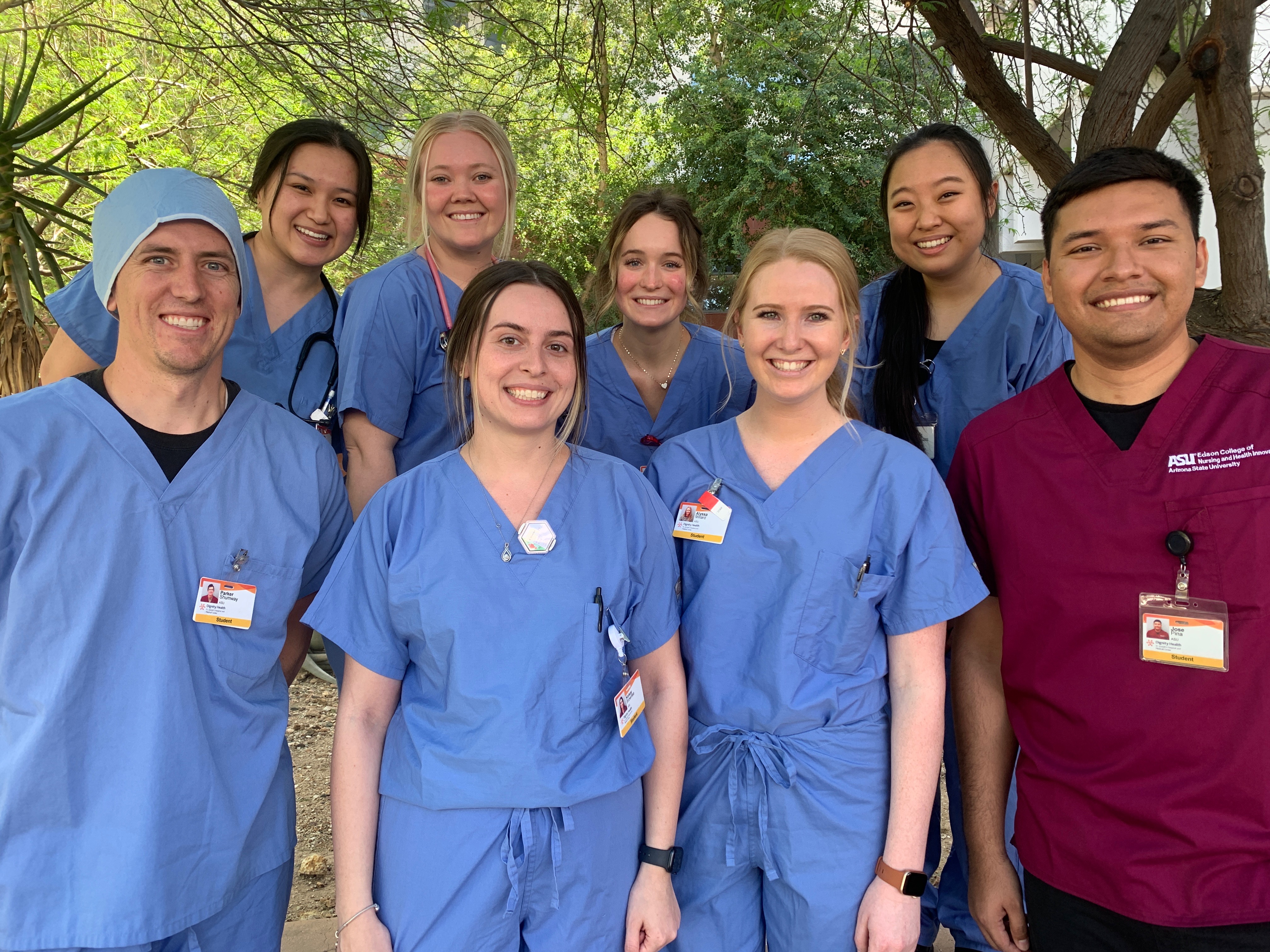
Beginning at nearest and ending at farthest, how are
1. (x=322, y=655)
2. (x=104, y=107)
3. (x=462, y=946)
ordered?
(x=462, y=946)
(x=322, y=655)
(x=104, y=107)

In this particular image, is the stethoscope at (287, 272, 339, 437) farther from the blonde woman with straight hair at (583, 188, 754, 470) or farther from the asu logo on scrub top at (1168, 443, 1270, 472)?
the asu logo on scrub top at (1168, 443, 1270, 472)

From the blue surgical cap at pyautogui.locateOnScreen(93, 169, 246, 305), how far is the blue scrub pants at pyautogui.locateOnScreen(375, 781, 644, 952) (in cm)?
120

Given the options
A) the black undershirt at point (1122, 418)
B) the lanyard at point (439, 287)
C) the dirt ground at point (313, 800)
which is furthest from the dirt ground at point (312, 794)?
the black undershirt at point (1122, 418)

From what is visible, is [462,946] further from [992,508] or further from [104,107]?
[104,107]

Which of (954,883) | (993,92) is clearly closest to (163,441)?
(954,883)

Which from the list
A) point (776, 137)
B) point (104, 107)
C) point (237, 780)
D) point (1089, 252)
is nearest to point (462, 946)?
point (237, 780)

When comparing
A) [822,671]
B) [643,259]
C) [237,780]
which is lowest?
[237,780]

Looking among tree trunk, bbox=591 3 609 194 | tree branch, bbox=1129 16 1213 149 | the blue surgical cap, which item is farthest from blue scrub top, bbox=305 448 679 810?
tree branch, bbox=1129 16 1213 149

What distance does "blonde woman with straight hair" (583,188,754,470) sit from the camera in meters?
2.76

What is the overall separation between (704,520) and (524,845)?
77cm

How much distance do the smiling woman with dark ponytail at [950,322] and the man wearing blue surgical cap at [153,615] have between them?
5.26 ft

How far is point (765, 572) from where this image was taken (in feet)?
6.37

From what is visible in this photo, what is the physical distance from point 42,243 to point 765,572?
426cm

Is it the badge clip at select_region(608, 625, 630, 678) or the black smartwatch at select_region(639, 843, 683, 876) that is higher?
the badge clip at select_region(608, 625, 630, 678)
